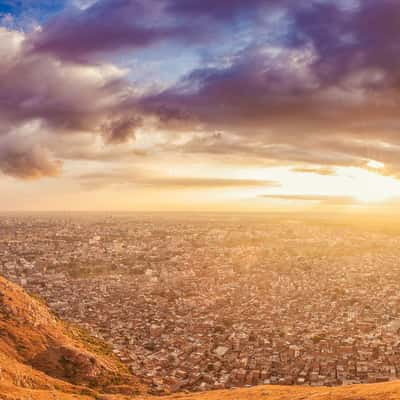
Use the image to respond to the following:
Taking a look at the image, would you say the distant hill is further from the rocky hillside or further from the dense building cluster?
the dense building cluster

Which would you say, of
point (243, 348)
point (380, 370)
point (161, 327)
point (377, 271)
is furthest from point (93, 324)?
point (377, 271)

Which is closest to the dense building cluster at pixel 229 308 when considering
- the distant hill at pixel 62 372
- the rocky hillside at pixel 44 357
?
the rocky hillside at pixel 44 357

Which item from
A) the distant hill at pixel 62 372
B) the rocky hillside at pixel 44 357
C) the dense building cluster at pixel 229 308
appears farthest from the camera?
the dense building cluster at pixel 229 308

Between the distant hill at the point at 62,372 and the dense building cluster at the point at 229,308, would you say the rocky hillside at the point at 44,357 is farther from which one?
the dense building cluster at the point at 229,308

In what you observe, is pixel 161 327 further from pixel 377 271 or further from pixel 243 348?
pixel 377 271

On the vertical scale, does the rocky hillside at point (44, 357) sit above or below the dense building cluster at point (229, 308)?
above

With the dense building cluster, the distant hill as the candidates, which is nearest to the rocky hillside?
the distant hill
